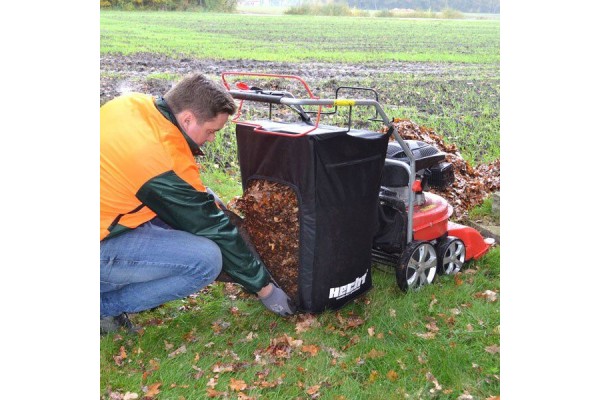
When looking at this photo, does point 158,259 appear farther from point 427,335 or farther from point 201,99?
point 427,335

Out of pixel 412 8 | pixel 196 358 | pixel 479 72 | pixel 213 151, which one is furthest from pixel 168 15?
pixel 479 72

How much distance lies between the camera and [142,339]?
112 inches

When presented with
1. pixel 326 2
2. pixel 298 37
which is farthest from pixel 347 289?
pixel 298 37

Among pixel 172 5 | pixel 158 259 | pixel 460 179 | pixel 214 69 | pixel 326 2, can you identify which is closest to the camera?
pixel 158 259

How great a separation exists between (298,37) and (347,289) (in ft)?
14.5

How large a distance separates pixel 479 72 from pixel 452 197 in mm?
3542

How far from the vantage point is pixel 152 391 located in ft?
8.04

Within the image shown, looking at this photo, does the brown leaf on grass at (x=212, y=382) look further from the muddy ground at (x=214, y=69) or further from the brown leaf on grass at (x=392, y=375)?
the muddy ground at (x=214, y=69)

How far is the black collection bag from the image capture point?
274cm

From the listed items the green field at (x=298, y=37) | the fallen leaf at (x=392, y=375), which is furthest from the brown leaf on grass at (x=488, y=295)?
A: the green field at (x=298, y=37)

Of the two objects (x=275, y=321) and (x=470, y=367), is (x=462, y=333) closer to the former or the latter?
(x=470, y=367)

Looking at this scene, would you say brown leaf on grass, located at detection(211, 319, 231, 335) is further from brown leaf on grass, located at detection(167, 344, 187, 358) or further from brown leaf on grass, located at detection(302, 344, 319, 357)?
brown leaf on grass, located at detection(302, 344, 319, 357)

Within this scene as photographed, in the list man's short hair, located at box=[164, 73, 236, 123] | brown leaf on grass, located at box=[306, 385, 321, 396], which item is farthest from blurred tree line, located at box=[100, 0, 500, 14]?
brown leaf on grass, located at box=[306, 385, 321, 396]

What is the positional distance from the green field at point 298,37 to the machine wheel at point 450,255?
2.89 m
